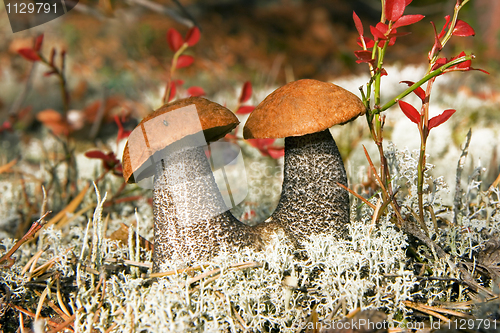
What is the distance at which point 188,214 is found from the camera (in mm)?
1020

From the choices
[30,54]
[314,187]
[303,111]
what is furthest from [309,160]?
[30,54]

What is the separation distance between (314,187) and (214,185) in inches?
12.8

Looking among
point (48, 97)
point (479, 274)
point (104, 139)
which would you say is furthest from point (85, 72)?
point (479, 274)

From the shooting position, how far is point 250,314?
88cm

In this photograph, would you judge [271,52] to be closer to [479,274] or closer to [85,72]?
[85,72]

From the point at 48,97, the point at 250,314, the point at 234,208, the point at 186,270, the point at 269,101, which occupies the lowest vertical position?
the point at 250,314

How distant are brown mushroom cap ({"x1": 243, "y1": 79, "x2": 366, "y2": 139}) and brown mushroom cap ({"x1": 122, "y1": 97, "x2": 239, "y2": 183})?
93mm

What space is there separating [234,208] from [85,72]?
5.32 m

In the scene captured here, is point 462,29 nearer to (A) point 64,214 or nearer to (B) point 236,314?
(B) point 236,314

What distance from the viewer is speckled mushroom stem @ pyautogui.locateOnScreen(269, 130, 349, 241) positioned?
1.04m

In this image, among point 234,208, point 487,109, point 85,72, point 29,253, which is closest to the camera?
point 29,253

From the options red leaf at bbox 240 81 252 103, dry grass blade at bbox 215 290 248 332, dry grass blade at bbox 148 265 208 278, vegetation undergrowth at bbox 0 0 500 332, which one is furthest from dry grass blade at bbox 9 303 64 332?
red leaf at bbox 240 81 252 103

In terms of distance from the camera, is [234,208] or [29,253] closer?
[29,253]

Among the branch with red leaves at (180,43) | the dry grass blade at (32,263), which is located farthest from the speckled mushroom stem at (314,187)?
the dry grass blade at (32,263)
